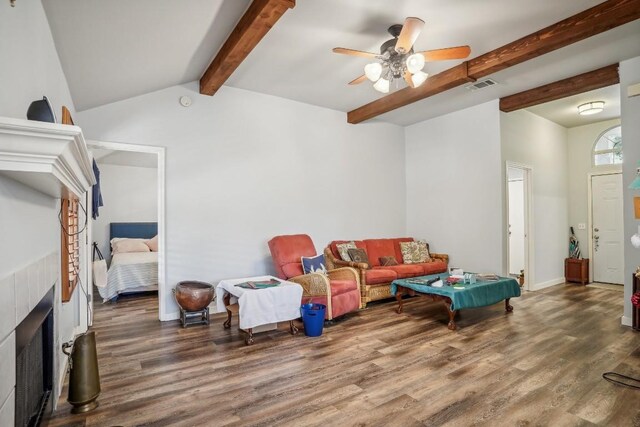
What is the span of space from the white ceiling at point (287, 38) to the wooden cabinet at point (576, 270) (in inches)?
142

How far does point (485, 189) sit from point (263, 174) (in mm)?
3397

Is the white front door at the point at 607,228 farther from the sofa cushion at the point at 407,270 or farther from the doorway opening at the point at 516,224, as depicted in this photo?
the sofa cushion at the point at 407,270

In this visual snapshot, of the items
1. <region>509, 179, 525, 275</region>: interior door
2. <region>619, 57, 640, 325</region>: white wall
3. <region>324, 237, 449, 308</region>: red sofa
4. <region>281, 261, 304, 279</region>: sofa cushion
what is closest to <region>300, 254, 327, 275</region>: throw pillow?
<region>281, 261, 304, 279</region>: sofa cushion

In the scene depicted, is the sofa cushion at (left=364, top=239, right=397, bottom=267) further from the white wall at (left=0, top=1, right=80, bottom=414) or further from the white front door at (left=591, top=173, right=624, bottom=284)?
the white wall at (left=0, top=1, right=80, bottom=414)

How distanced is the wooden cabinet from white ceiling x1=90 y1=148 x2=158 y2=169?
798cm

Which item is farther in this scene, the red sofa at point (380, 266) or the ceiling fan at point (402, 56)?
the red sofa at point (380, 266)

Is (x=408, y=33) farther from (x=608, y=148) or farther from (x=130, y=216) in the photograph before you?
(x=130, y=216)

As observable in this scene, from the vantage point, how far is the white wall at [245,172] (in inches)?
164

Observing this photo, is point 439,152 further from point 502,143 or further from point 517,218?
point 517,218

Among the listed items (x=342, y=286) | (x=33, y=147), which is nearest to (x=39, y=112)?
(x=33, y=147)

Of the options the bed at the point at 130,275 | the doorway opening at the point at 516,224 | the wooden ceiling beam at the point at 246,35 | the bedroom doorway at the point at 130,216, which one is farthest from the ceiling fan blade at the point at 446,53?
the bed at the point at 130,275

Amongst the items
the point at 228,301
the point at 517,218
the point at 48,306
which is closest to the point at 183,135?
the point at 228,301

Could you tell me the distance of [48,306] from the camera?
192cm

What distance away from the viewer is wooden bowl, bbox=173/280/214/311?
378cm
